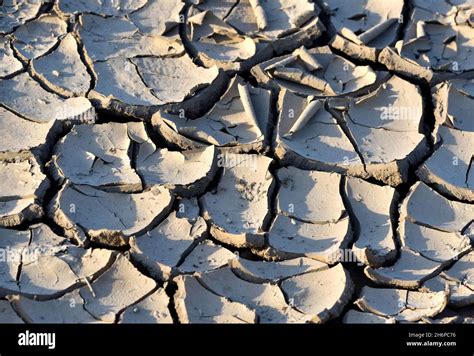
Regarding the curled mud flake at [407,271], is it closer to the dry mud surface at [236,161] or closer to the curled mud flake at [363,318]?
the dry mud surface at [236,161]

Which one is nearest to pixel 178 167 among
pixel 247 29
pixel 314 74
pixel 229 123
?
pixel 229 123

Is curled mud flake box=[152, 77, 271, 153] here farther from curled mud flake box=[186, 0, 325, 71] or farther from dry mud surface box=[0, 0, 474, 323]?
curled mud flake box=[186, 0, 325, 71]

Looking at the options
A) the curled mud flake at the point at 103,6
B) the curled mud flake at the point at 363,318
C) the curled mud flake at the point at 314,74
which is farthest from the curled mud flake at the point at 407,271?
the curled mud flake at the point at 103,6

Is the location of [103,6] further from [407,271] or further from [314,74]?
[407,271]

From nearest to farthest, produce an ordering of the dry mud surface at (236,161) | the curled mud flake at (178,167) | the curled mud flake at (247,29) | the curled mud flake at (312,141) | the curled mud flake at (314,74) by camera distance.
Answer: the dry mud surface at (236,161) → the curled mud flake at (178,167) → the curled mud flake at (312,141) → the curled mud flake at (314,74) → the curled mud flake at (247,29)

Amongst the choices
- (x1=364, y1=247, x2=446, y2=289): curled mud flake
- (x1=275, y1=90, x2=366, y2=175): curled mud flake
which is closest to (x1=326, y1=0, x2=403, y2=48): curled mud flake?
(x1=275, y1=90, x2=366, y2=175): curled mud flake
